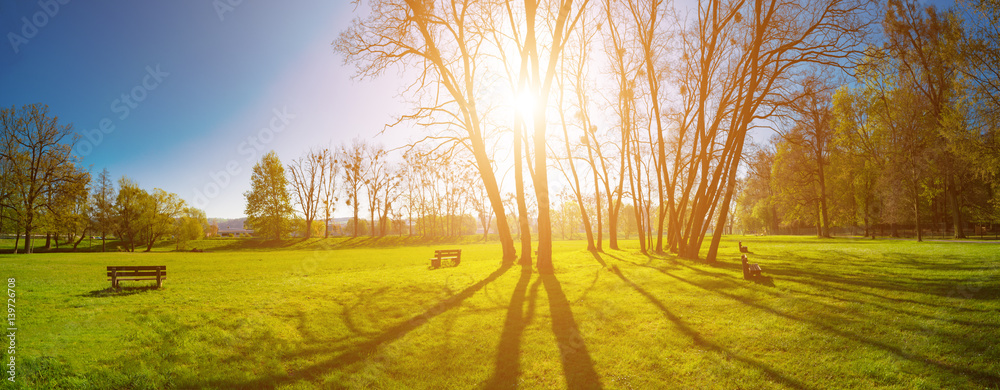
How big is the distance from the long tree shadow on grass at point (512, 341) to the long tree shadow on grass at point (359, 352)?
1.69 m

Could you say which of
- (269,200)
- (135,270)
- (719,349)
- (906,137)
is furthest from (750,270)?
(269,200)

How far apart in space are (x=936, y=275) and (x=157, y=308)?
21.8 meters

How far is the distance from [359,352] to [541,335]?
3.37 m

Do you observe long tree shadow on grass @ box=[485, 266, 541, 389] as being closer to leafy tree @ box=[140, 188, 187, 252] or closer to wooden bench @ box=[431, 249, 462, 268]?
wooden bench @ box=[431, 249, 462, 268]

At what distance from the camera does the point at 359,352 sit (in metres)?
Result: 6.15

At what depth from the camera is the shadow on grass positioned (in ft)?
35.8

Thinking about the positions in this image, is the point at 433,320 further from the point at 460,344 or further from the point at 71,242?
the point at 71,242

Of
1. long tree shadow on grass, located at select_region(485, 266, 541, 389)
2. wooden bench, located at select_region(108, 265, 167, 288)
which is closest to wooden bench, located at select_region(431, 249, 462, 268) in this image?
long tree shadow on grass, located at select_region(485, 266, 541, 389)

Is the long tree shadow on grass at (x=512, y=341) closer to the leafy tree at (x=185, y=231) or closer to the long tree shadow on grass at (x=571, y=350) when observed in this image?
the long tree shadow on grass at (x=571, y=350)

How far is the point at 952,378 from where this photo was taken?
4.16 metres

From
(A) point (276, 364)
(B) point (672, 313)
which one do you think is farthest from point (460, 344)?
(B) point (672, 313)

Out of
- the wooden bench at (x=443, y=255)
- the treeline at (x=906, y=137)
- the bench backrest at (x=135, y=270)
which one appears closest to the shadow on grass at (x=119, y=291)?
the bench backrest at (x=135, y=270)

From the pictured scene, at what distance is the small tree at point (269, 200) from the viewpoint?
51.1m

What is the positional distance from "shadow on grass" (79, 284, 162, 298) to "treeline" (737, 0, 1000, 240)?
86.2 ft
